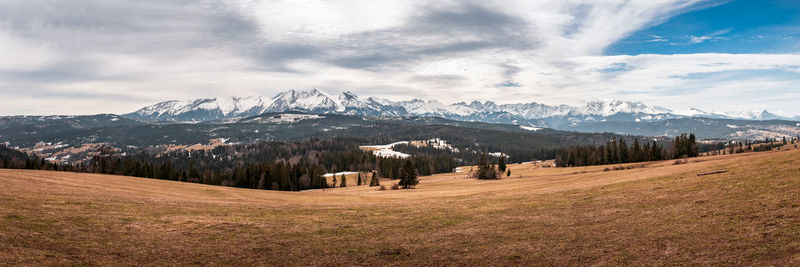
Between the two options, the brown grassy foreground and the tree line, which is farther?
the tree line

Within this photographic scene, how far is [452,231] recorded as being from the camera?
77.9ft

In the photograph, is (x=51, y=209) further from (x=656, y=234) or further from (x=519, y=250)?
(x=656, y=234)

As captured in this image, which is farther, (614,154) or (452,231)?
(614,154)

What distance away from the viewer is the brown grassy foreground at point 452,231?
51.3ft

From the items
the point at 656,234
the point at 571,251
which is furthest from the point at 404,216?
the point at 656,234

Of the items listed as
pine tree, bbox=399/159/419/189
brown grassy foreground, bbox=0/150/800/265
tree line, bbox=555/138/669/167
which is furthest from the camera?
tree line, bbox=555/138/669/167

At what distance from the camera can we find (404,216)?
97.5 ft

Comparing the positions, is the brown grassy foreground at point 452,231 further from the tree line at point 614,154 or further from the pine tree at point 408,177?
the tree line at point 614,154

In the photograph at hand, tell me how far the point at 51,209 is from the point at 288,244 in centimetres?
1522

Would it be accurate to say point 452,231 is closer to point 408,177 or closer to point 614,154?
point 408,177

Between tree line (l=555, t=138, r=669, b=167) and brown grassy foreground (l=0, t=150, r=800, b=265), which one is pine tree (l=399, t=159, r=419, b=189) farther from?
tree line (l=555, t=138, r=669, b=167)

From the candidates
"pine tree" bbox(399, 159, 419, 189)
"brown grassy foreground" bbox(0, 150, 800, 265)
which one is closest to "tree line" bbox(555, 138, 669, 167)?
"pine tree" bbox(399, 159, 419, 189)

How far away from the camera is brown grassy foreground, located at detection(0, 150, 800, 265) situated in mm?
15633

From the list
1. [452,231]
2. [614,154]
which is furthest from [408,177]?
[614,154]
